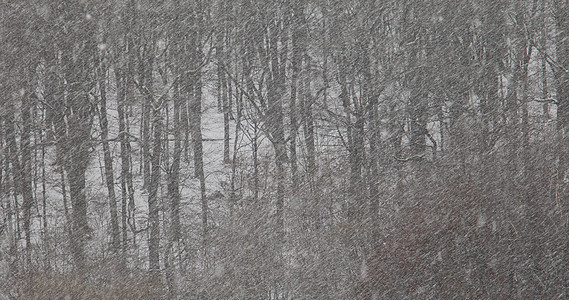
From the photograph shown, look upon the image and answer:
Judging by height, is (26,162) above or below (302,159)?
above

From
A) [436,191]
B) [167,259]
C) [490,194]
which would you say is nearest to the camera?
[490,194]

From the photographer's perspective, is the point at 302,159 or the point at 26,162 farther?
the point at 302,159

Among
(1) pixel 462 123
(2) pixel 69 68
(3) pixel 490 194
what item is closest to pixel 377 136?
(1) pixel 462 123

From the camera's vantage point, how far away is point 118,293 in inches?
372

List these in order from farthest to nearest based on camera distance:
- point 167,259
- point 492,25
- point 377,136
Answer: point 492,25 → point 377,136 → point 167,259

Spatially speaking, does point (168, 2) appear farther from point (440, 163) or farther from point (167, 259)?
point (440, 163)

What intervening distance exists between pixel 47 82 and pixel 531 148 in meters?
12.6

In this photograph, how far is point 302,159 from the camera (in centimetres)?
1667

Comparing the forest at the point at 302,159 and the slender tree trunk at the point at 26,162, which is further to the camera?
the slender tree trunk at the point at 26,162

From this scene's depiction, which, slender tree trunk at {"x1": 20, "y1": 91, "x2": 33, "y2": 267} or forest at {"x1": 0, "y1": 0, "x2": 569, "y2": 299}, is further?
slender tree trunk at {"x1": 20, "y1": 91, "x2": 33, "y2": 267}

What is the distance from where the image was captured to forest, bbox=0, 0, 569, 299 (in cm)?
746

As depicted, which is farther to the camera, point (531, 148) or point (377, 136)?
point (377, 136)

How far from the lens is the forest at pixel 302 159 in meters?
7.46

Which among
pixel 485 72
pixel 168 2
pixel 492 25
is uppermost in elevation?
pixel 168 2
